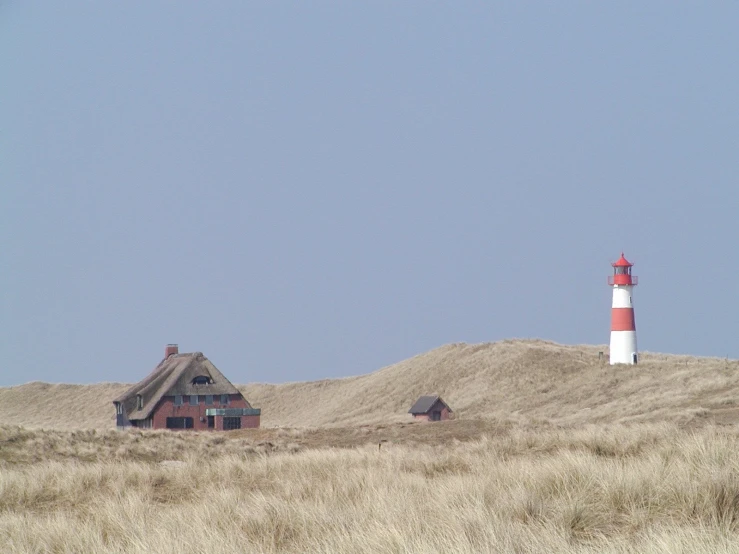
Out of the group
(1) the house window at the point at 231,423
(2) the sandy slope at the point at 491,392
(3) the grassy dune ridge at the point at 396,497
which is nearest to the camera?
(3) the grassy dune ridge at the point at 396,497

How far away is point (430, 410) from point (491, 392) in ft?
43.4

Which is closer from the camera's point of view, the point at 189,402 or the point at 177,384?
the point at 177,384

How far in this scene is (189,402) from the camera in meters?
63.5

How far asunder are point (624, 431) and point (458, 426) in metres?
16.2

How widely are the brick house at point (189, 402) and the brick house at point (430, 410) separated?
11849 mm

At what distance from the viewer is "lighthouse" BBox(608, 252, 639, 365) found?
208 feet

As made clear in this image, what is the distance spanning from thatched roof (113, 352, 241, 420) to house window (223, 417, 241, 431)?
2.52m

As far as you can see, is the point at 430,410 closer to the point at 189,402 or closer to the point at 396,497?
the point at 189,402

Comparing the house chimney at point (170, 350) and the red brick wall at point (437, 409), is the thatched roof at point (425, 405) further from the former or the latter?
the house chimney at point (170, 350)

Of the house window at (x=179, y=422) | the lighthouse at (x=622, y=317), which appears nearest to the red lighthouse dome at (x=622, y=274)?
the lighthouse at (x=622, y=317)

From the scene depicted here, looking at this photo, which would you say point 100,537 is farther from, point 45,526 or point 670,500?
point 670,500

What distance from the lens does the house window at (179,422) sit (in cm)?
6253

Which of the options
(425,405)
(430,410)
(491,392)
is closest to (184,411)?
(425,405)

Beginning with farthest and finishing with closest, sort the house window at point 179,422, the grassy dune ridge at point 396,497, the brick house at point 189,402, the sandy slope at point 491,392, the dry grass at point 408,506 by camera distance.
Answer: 1. the brick house at point 189,402
2. the house window at point 179,422
3. the sandy slope at point 491,392
4. the grassy dune ridge at point 396,497
5. the dry grass at point 408,506
